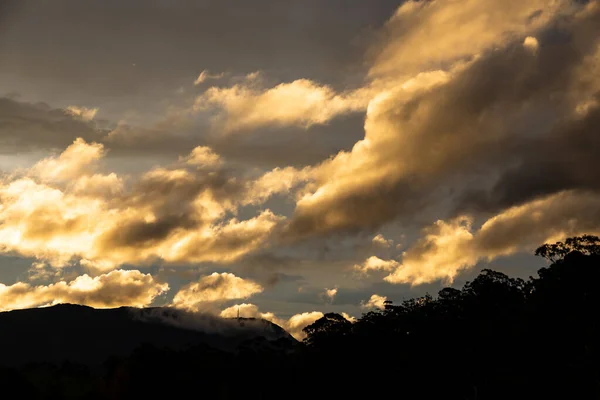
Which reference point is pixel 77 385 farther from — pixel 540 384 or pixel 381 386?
pixel 540 384

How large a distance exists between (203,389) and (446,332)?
36033mm

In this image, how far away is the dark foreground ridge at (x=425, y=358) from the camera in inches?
3034

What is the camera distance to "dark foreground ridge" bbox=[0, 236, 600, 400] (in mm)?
77062

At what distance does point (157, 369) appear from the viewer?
347ft

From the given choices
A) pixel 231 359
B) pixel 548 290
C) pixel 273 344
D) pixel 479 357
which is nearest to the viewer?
pixel 548 290

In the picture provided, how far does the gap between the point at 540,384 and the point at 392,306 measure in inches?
1750

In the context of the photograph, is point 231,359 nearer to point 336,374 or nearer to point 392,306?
point 336,374

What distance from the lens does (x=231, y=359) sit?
380 feet

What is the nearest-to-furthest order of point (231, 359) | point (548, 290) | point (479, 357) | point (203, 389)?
point (548, 290)
point (479, 357)
point (203, 389)
point (231, 359)

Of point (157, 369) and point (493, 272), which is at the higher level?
point (493, 272)

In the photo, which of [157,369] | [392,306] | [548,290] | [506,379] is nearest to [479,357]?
[506,379]

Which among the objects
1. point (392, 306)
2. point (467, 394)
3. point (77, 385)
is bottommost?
point (467, 394)

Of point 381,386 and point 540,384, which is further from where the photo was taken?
point 381,386

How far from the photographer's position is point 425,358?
104 meters
